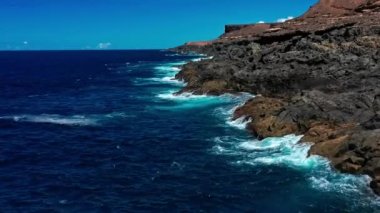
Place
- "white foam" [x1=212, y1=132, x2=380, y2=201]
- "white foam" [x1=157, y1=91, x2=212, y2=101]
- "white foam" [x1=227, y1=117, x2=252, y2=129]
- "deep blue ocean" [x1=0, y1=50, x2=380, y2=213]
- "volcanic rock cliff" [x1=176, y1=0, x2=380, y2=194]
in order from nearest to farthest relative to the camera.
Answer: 1. "deep blue ocean" [x1=0, y1=50, x2=380, y2=213]
2. "white foam" [x1=212, y1=132, x2=380, y2=201]
3. "volcanic rock cliff" [x1=176, y1=0, x2=380, y2=194]
4. "white foam" [x1=227, y1=117, x2=252, y2=129]
5. "white foam" [x1=157, y1=91, x2=212, y2=101]

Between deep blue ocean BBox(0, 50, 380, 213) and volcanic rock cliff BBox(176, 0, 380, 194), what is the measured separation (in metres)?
1.71

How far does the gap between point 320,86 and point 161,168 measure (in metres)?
27.0

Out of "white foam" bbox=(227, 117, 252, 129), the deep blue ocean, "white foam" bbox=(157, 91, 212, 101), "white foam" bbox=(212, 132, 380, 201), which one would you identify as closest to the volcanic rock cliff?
"white foam" bbox=(227, 117, 252, 129)

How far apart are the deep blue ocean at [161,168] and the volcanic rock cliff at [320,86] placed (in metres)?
1.71

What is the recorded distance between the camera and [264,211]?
1143 inches

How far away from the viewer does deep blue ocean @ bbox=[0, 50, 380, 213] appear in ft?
100

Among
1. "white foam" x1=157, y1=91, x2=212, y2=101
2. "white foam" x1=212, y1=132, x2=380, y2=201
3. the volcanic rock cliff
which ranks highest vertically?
the volcanic rock cliff

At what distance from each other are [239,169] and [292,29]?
6269cm

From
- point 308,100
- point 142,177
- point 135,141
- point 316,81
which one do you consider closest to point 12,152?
point 135,141

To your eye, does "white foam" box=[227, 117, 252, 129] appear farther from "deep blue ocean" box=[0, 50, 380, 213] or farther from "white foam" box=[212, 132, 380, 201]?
"white foam" box=[212, 132, 380, 201]

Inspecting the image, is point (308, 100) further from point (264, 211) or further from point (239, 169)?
point (264, 211)

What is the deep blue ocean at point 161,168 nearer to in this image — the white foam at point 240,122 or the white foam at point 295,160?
the white foam at point 295,160

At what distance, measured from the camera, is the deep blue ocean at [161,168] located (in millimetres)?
30578

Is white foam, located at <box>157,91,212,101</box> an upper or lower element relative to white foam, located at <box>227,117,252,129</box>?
upper
